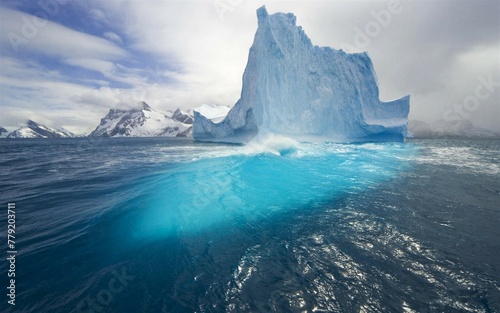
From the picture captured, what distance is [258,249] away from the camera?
4.76 meters

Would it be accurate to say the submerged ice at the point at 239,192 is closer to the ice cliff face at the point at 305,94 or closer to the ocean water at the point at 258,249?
the ocean water at the point at 258,249

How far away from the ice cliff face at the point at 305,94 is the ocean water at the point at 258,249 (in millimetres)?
19178

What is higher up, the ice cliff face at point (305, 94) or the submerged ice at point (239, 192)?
the ice cliff face at point (305, 94)

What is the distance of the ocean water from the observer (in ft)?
11.3

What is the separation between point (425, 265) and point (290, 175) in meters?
7.93

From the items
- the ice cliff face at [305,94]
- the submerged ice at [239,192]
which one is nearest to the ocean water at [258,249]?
the submerged ice at [239,192]

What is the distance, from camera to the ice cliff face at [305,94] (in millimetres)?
26812

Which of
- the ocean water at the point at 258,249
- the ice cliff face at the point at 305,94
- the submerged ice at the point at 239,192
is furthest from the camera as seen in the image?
the ice cliff face at the point at 305,94

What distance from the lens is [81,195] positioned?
868cm

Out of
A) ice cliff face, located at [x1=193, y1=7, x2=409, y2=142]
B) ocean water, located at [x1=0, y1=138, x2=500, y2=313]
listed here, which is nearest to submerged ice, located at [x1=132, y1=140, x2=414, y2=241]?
A: ocean water, located at [x1=0, y1=138, x2=500, y2=313]

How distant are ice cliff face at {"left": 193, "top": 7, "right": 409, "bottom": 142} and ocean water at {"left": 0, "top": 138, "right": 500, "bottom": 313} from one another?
1918cm

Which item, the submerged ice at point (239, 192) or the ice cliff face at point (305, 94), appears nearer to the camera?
the submerged ice at point (239, 192)

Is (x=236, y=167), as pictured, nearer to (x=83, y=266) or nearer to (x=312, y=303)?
(x=83, y=266)

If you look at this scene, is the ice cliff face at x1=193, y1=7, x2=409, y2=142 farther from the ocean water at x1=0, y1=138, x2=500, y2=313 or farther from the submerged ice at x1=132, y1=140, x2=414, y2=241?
the ocean water at x1=0, y1=138, x2=500, y2=313
